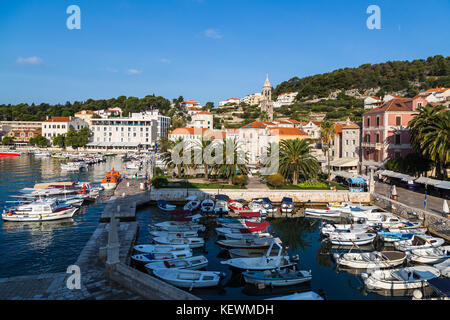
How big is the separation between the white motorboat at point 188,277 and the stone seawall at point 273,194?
62.3 feet

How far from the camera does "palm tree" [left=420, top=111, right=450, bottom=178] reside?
3325 cm

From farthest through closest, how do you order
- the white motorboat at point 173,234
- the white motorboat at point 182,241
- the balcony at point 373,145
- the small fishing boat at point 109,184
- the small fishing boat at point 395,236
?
the small fishing boat at point 109,184 < the balcony at point 373,145 < the small fishing boat at point 395,236 < the white motorboat at point 173,234 < the white motorboat at point 182,241

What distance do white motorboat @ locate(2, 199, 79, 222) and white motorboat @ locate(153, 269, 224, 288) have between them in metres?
17.1

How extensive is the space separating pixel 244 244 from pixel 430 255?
11.8 meters

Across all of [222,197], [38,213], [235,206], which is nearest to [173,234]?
[235,206]

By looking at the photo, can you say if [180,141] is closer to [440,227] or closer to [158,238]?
[158,238]

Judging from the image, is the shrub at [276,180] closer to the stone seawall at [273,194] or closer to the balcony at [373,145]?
the stone seawall at [273,194]

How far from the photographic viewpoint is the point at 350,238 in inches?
985

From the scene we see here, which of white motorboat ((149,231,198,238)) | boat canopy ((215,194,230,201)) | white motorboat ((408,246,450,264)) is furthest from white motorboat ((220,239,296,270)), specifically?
boat canopy ((215,194,230,201))

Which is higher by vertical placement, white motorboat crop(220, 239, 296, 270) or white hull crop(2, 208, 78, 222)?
white hull crop(2, 208, 78, 222)

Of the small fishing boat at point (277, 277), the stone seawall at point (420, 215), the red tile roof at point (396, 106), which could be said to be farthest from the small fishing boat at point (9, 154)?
the small fishing boat at point (277, 277)

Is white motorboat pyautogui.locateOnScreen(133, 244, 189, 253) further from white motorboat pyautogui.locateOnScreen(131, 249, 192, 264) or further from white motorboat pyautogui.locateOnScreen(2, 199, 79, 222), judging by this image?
white motorboat pyautogui.locateOnScreen(2, 199, 79, 222)

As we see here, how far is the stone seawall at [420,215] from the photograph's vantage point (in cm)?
2564
